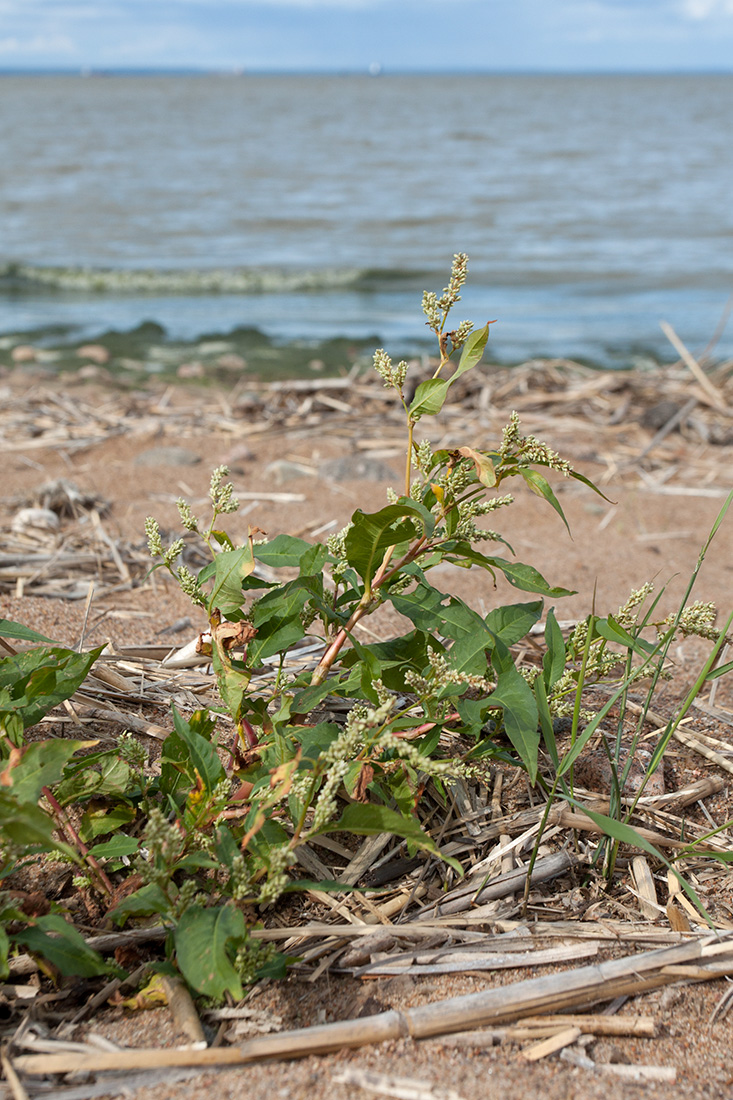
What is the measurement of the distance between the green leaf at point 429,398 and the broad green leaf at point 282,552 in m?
0.40

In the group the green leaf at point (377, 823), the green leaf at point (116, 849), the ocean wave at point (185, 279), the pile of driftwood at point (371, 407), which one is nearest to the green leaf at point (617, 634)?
the green leaf at point (377, 823)

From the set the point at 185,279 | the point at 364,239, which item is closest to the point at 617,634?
the point at 185,279

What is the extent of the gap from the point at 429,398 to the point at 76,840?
1.16 m

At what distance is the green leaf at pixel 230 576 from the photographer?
184 cm

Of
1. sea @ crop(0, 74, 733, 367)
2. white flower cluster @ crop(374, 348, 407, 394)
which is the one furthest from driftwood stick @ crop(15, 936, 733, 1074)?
sea @ crop(0, 74, 733, 367)

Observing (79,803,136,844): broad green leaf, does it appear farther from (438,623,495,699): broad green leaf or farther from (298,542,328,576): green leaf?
(438,623,495,699): broad green leaf

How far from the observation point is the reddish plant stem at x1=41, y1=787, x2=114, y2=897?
1.76 m

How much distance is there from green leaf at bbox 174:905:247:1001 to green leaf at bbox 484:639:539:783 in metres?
0.64

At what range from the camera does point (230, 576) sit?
186cm

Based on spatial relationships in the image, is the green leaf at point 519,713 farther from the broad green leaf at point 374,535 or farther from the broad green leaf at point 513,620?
the broad green leaf at point 374,535

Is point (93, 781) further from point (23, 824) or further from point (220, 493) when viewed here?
point (220, 493)

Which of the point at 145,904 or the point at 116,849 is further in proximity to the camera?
the point at 116,849

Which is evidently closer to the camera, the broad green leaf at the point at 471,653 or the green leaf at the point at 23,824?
the green leaf at the point at 23,824

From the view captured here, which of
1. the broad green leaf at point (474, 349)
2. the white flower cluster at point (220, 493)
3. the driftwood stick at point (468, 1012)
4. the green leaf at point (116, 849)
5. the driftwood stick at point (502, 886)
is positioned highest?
the broad green leaf at point (474, 349)
